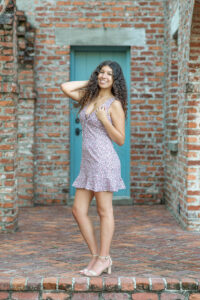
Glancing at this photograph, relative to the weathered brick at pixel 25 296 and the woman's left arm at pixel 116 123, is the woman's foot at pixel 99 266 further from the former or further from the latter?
the woman's left arm at pixel 116 123

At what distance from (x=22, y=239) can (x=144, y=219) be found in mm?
2173

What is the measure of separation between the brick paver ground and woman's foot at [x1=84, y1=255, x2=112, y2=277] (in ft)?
0.34

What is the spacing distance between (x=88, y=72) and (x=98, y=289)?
548cm

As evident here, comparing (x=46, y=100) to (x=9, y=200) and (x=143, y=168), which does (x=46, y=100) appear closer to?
(x=143, y=168)

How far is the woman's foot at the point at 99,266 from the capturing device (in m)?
4.36

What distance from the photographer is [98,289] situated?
4172 millimetres

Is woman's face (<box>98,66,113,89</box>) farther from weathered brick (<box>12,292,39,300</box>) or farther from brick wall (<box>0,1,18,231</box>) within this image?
brick wall (<box>0,1,18,231</box>)

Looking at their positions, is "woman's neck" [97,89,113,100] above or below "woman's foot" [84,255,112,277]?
above

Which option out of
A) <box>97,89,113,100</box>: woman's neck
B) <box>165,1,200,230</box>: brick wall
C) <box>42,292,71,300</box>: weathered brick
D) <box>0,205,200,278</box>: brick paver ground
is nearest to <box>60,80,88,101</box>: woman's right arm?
<box>97,89,113,100</box>: woman's neck

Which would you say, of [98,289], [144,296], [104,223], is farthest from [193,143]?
[98,289]

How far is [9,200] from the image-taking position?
6.48 m

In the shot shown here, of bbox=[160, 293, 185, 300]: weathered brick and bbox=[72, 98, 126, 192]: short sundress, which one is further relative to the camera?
bbox=[72, 98, 126, 192]: short sundress

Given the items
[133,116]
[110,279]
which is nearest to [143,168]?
[133,116]

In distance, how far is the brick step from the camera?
13.7ft
